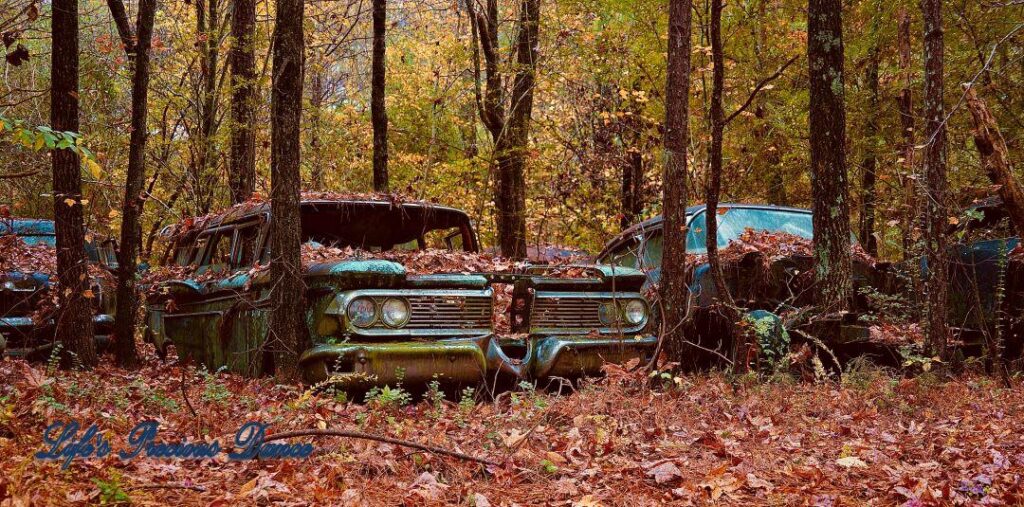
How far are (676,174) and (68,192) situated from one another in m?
5.17

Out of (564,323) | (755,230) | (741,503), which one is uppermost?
(755,230)

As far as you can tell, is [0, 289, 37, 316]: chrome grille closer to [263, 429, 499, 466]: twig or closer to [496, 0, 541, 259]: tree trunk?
[496, 0, 541, 259]: tree trunk

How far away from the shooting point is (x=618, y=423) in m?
5.14

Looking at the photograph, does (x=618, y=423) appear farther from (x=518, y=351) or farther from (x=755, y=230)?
(x=755, y=230)

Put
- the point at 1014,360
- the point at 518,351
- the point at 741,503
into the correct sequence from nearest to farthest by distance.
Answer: the point at 741,503, the point at 518,351, the point at 1014,360

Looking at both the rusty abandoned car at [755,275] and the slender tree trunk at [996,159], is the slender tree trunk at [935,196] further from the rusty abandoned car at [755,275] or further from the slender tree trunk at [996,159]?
the slender tree trunk at [996,159]

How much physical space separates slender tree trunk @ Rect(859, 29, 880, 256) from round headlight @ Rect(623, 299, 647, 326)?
7.75 metres

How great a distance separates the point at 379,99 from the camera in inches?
491

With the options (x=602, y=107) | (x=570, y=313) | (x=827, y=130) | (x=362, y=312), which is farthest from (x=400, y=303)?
(x=602, y=107)

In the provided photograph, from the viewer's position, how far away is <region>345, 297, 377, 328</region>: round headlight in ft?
19.0

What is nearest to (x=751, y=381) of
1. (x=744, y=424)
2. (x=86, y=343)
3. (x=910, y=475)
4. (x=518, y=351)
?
(x=744, y=424)

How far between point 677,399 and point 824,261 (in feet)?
8.93

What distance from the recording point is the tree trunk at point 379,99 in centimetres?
1231

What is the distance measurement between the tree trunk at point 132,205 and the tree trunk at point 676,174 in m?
5.04
